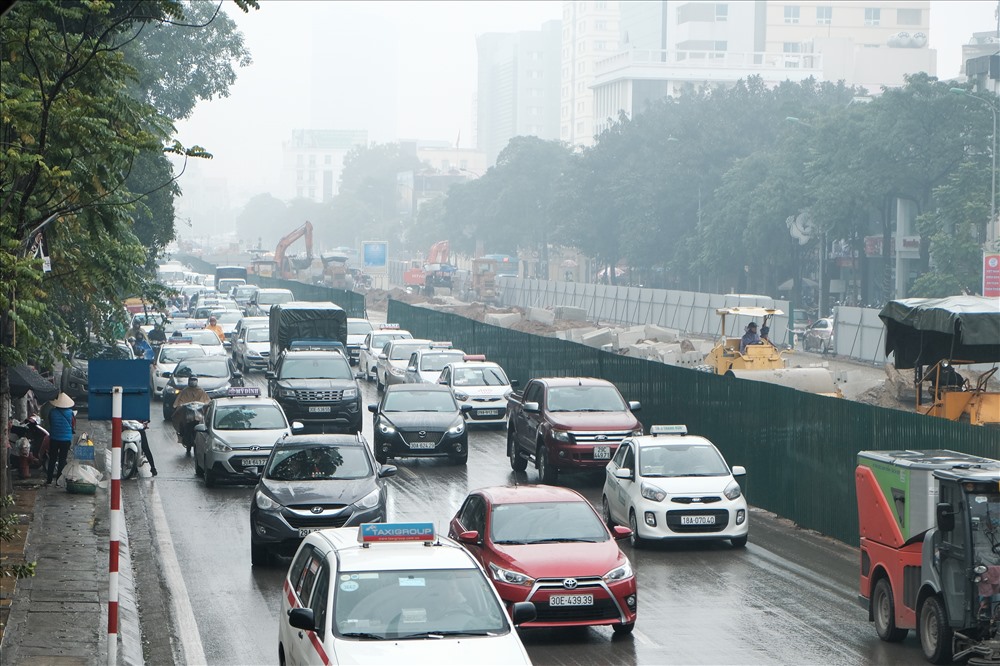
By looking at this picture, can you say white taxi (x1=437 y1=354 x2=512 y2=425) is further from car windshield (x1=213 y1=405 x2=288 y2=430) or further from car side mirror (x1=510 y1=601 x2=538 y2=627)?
car side mirror (x1=510 y1=601 x2=538 y2=627)

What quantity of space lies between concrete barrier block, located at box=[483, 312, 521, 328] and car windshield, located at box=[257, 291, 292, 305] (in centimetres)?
1035

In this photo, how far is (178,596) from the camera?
15.9 meters

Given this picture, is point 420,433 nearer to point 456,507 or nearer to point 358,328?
point 456,507

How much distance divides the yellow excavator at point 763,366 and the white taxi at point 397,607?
2374cm

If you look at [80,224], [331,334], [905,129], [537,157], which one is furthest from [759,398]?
[537,157]

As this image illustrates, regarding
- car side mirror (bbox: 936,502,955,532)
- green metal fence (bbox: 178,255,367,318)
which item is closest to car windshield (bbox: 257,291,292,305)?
green metal fence (bbox: 178,255,367,318)

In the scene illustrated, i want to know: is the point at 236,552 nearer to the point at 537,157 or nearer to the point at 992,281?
the point at 992,281

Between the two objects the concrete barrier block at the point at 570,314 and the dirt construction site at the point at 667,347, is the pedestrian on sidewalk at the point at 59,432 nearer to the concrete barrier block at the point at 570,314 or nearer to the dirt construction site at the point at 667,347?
the dirt construction site at the point at 667,347

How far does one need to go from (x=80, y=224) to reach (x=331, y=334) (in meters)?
29.0

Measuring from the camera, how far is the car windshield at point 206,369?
119 feet

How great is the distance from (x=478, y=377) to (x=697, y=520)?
1617 cm

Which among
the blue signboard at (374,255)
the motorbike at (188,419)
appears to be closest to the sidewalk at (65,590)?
the motorbike at (188,419)

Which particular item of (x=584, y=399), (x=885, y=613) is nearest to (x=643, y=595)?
(x=885, y=613)

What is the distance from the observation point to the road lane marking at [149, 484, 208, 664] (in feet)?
43.8
